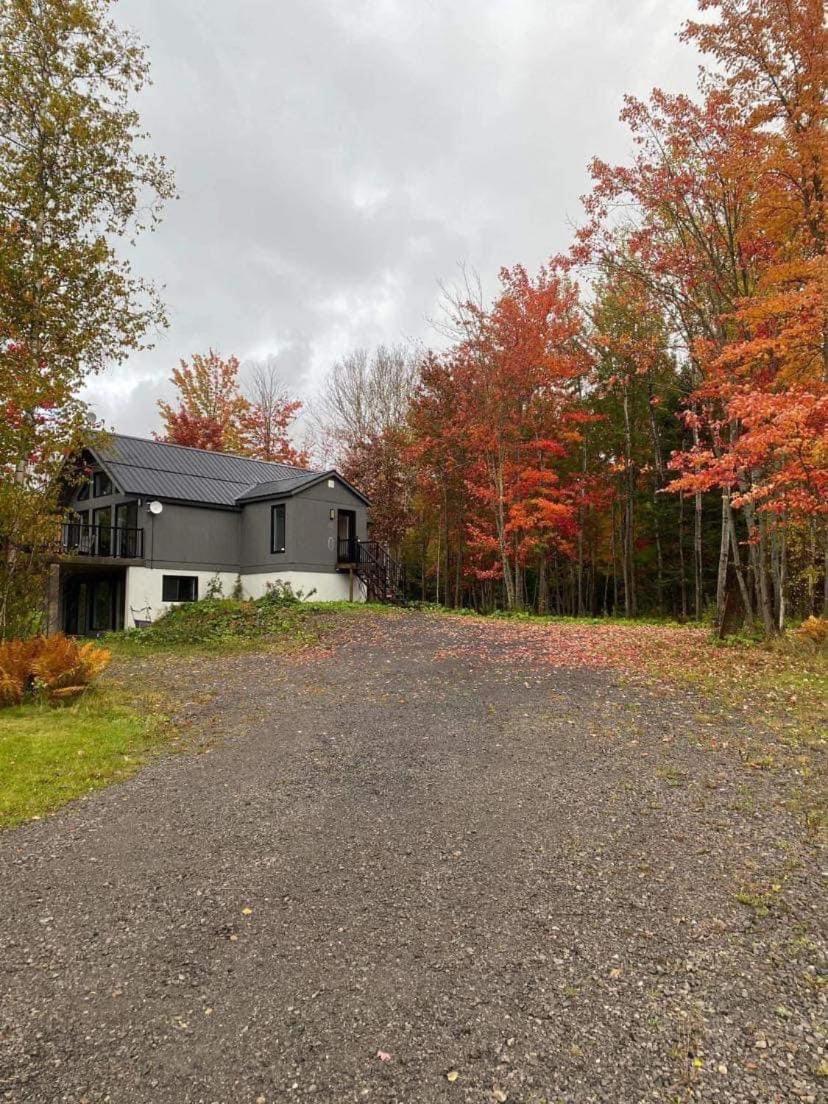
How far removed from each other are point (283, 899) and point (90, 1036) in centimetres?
107

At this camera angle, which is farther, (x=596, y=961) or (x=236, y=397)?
(x=236, y=397)

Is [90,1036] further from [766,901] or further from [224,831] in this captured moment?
[766,901]

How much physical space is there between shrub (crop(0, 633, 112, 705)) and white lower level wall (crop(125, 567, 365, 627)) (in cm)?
842

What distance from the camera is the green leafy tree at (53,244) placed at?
7.54 m

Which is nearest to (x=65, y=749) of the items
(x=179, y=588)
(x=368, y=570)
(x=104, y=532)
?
(x=179, y=588)

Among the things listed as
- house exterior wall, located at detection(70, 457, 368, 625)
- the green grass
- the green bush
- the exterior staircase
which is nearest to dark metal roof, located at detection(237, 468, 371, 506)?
house exterior wall, located at detection(70, 457, 368, 625)

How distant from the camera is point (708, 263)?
10094 mm

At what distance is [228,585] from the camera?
58.3 feet

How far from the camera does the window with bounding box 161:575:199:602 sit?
53.5ft

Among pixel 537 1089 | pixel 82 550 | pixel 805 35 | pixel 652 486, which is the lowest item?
pixel 537 1089

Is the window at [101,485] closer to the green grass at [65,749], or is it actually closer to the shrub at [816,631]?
the green grass at [65,749]

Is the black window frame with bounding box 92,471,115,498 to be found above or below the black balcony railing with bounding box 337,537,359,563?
above

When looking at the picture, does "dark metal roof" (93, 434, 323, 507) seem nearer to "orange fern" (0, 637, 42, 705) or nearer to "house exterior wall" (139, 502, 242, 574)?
"house exterior wall" (139, 502, 242, 574)

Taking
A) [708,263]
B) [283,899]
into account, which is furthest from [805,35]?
[283,899]
